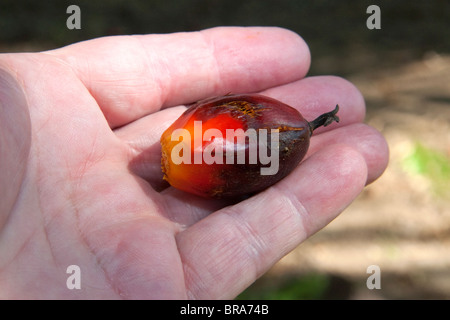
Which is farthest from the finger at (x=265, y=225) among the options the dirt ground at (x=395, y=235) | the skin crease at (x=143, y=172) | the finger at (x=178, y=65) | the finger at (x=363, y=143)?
the dirt ground at (x=395, y=235)

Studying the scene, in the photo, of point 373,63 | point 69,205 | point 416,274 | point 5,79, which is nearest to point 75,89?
point 5,79

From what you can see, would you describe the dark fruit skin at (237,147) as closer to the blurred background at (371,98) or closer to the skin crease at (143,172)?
the skin crease at (143,172)

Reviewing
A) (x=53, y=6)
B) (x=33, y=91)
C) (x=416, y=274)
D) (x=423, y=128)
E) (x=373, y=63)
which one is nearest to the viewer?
(x=33, y=91)

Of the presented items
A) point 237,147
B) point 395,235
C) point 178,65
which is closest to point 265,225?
point 237,147

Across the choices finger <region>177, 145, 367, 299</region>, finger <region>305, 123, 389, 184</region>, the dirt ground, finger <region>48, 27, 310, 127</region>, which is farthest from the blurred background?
finger <region>48, 27, 310, 127</region>

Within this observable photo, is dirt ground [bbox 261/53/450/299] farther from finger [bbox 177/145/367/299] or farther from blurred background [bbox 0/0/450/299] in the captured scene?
finger [bbox 177/145/367/299]

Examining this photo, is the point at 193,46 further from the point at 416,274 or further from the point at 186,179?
the point at 416,274
